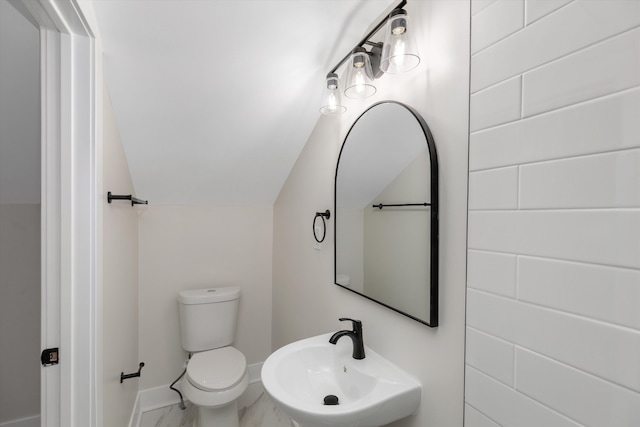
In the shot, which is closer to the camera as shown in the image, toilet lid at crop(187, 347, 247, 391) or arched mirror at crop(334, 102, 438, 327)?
arched mirror at crop(334, 102, 438, 327)

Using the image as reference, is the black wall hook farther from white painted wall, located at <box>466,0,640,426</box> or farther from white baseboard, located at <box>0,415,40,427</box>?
white baseboard, located at <box>0,415,40,427</box>

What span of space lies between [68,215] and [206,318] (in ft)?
4.32

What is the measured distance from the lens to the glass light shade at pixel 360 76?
1.15m

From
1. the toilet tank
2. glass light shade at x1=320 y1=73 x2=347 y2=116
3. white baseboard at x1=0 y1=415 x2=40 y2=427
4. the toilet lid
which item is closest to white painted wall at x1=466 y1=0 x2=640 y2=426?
glass light shade at x1=320 y1=73 x2=347 y2=116

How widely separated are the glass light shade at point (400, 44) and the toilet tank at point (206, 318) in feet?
6.01

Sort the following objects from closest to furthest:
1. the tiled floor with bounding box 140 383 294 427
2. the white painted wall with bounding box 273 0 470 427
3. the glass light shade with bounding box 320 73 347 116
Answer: the white painted wall with bounding box 273 0 470 427
the glass light shade with bounding box 320 73 347 116
the tiled floor with bounding box 140 383 294 427

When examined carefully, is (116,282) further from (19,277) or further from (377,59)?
(377,59)

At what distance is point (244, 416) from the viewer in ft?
6.56

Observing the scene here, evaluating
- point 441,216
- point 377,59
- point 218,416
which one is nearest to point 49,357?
point 218,416

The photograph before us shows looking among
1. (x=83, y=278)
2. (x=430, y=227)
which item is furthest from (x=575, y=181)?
(x=83, y=278)

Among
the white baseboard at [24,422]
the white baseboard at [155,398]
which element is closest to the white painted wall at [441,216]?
the white baseboard at [155,398]

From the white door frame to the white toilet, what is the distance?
2.33ft

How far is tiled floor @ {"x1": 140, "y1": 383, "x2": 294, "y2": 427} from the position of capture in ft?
6.33

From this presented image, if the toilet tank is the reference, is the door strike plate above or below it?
above
